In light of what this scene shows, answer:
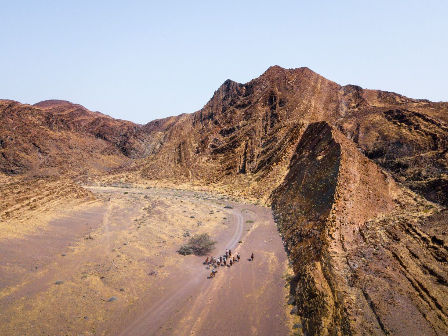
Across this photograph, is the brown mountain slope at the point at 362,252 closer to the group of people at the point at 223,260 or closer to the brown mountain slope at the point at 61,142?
the group of people at the point at 223,260

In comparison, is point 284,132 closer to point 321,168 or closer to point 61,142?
point 321,168

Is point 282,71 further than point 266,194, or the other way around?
point 282,71

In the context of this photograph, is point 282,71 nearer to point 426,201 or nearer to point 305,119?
point 305,119

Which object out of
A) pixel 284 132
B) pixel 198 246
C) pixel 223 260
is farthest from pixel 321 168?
pixel 284 132

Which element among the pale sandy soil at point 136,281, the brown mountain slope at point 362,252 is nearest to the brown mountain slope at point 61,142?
the pale sandy soil at point 136,281

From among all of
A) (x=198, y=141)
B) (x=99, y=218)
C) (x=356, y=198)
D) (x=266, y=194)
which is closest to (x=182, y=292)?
(x=356, y=198)

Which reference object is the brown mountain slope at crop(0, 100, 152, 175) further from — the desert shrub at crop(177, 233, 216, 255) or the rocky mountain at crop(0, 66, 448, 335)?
the desert shrub at crop(177, 233, 216, 255)

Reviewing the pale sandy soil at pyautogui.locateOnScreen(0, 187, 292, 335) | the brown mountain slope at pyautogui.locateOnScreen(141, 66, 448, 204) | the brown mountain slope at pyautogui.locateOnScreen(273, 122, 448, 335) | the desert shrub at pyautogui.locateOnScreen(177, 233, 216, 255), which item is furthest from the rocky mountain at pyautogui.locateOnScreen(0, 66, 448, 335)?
the desert shrub at pyautogui.locateOnScreen(177, 233, 216, 255)
